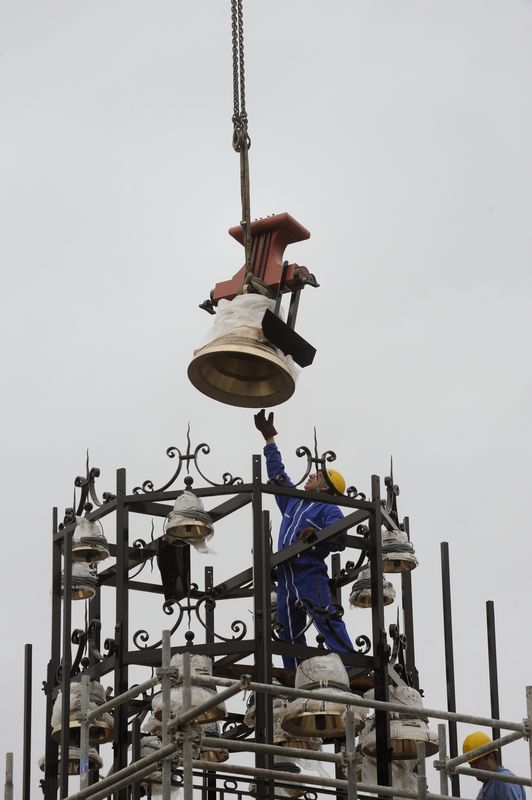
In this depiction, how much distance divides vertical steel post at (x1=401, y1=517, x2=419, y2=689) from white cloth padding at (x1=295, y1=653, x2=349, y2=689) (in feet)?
6.18

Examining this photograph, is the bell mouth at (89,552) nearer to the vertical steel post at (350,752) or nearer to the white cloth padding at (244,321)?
the white cloth padding at (244,321)

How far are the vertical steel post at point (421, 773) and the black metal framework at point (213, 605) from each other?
53 cm

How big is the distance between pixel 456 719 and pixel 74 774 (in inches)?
159

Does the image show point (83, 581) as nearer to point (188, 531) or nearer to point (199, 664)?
point (188, 531)

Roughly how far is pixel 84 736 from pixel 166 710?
4.83ft

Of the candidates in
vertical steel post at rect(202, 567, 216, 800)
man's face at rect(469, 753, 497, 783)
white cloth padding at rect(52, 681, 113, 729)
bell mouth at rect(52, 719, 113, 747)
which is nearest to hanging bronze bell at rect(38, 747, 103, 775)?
bell mouth at rect(52, 719, 113, 747)

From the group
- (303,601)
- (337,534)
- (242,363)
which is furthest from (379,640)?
(242,363)

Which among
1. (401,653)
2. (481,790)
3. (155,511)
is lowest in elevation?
(481,790)

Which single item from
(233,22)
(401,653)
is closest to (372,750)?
(401,653)

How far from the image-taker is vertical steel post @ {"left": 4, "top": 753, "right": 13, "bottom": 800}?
17.4 meters

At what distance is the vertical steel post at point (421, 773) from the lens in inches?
639

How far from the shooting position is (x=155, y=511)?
60.6 feet

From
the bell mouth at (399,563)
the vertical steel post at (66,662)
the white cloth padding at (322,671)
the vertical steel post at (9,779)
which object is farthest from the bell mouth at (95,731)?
the bell mouth at (399,563)

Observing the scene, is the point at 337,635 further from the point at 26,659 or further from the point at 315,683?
the point at 26,659
